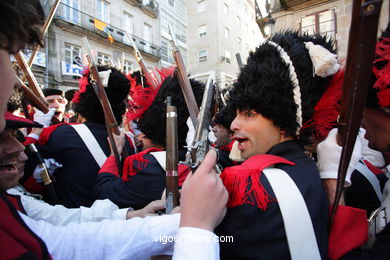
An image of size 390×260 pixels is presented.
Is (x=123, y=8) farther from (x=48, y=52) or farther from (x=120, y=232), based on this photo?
(x=120, y=232)

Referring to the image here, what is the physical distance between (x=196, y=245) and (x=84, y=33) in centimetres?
1811

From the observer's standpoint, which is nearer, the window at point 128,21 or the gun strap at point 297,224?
the gun strap at point 297,224

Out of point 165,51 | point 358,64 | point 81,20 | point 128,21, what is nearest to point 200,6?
point 165,51

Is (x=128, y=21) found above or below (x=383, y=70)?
above

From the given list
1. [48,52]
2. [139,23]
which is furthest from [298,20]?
[139,23]

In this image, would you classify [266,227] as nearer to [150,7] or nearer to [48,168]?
[48,168]

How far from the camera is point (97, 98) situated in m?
2.83

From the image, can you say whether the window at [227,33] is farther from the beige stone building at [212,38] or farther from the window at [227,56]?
the window at [227,56]

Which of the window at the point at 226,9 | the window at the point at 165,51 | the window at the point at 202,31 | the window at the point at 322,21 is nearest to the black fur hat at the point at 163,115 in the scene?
the window at the point at 322,21

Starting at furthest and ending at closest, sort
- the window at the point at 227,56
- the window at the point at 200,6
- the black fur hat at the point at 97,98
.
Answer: the window at the point at 200,6, the window at the point at 227,56, the black fur hat at the point at 97,98

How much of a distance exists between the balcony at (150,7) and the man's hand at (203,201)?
21758 millimetres

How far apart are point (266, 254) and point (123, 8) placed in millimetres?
20764

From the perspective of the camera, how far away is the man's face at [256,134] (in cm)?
139

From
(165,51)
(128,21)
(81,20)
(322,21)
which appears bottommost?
(322,21)
